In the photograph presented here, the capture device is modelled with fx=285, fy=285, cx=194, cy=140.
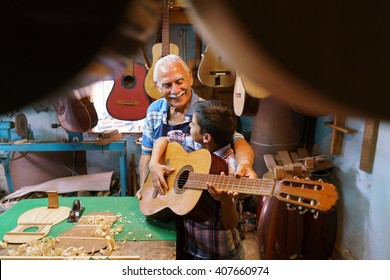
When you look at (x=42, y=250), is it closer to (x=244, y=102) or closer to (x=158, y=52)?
(x=244, y=102)

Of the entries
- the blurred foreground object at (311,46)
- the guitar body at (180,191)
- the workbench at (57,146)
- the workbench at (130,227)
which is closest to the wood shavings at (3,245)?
the workbench at (130,227)

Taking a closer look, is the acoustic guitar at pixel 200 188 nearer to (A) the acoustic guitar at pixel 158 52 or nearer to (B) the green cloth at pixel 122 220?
(B) the green cloth at pixel 122 220

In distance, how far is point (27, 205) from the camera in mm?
1399

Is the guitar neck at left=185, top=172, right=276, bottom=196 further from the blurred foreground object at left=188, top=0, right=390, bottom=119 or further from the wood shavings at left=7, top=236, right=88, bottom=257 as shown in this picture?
the blurred foreground object at left=188, top=0, right=390, bottom=119

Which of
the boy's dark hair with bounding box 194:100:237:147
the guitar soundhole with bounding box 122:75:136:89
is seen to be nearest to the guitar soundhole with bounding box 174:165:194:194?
the boy's dark hair with bounding box 194:100:237:147

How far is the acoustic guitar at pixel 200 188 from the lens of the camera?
0.83m

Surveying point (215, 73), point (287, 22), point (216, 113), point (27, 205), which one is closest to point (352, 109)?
point (287, 22)

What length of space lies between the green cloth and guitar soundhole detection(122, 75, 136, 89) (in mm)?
1055

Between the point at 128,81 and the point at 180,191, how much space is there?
1426 mm

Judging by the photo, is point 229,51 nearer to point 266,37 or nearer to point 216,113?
point 266,37

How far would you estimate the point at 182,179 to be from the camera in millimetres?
1122

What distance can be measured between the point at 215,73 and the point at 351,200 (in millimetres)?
1126

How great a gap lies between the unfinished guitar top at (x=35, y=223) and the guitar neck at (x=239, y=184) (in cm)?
63

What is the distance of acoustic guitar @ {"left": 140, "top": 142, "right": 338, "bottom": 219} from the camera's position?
0.83 meters
